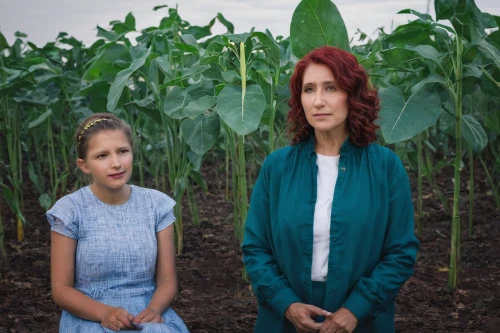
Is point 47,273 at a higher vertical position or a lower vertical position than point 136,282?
lower

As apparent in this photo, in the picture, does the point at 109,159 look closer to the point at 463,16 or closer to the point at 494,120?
the point at 463,16

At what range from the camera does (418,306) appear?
2.82m

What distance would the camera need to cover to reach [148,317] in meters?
1.84

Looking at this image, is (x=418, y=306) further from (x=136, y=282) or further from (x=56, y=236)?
(x=56, y=236)

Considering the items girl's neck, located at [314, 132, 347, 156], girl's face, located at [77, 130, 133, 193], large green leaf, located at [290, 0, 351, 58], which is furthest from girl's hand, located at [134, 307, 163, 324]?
large green leaf, located at [290, 0, 351, 58]

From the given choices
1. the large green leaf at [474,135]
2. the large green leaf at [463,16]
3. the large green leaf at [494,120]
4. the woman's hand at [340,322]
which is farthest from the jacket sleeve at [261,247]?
the large green leaf at [494,120]

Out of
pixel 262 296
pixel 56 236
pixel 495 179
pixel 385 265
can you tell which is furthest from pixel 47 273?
pixel 495 179

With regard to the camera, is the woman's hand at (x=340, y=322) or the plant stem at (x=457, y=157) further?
the plant stem at (x=457, y=157)

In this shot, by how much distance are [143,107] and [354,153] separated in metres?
1.63

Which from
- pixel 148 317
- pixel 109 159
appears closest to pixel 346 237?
pixel 148 317

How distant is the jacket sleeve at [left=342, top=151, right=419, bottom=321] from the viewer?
1.69 meters

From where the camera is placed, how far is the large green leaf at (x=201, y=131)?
269 cm

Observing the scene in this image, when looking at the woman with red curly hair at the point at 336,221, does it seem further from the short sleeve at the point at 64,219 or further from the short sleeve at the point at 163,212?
the short sleeve at the point at 64,219

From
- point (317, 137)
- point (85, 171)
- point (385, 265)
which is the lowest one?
point (385, 265)
